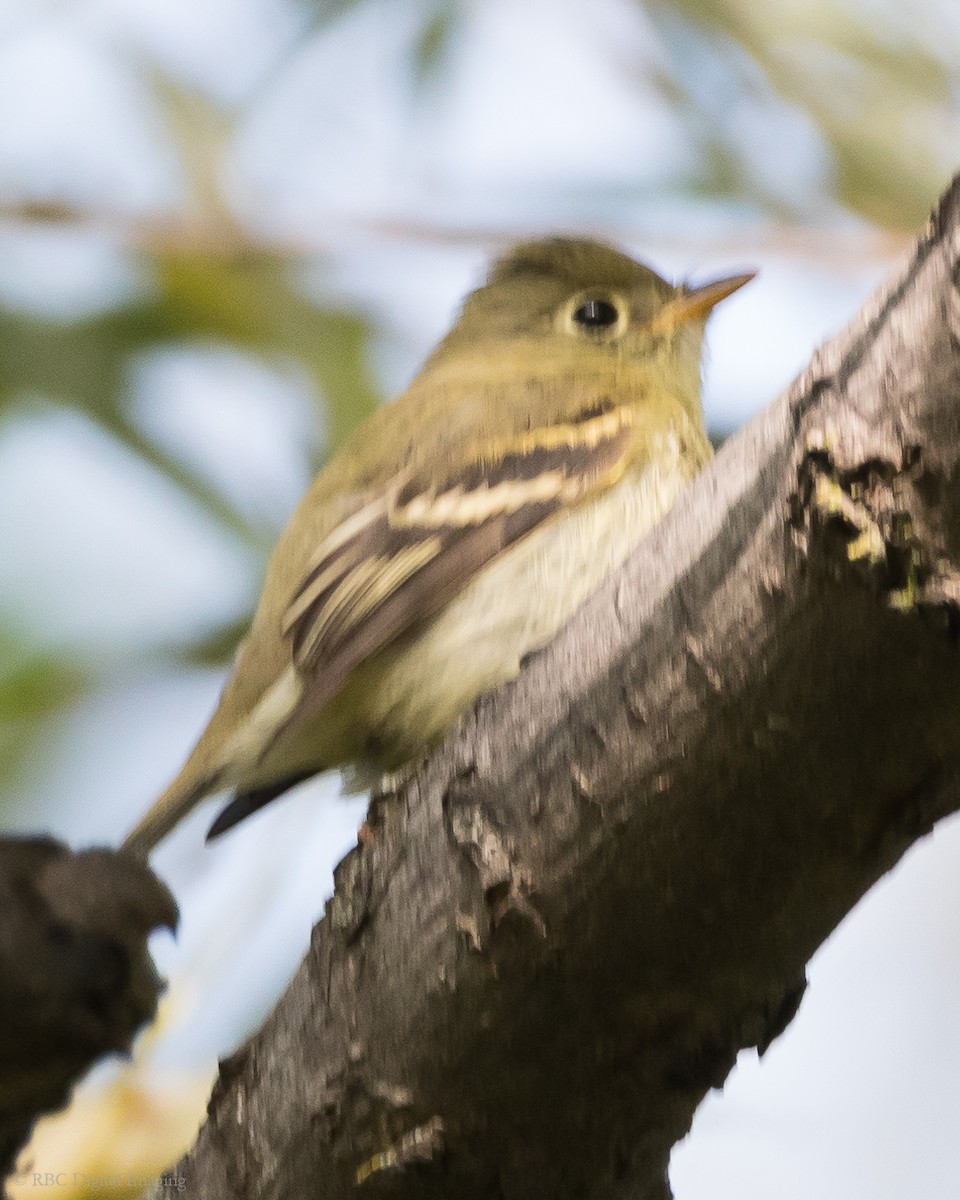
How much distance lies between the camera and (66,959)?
77.7 inches

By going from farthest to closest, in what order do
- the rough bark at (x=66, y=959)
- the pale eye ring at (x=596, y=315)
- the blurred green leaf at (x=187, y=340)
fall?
1. the blurred green leaf at (x=187, y=340)
2. the pale eye ring at (x=596, y=315)
3. the rough bark at (x=66, y=959)

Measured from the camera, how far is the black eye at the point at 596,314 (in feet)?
9.79

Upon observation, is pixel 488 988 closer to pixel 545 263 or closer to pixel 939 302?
pixel 939 302

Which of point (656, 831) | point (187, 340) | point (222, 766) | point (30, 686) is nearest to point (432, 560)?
point (222, 766)

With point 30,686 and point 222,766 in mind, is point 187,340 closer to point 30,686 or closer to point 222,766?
point 30,686

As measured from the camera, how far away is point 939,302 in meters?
1.11

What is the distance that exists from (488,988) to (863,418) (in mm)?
693

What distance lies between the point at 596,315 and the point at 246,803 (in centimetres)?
126

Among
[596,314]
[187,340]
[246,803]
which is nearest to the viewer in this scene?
[246,803]

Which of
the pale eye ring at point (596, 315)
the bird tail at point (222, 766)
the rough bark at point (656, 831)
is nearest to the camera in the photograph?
the rough bark at point (656, 831)

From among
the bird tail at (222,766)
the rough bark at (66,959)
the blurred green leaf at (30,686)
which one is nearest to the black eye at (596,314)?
the bird tail at (222,766)

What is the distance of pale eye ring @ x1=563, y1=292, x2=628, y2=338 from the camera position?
297 cm

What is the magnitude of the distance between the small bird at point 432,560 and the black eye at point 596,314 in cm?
21

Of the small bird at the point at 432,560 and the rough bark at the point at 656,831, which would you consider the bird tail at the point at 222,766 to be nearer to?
the small bird at the point at 432,560
